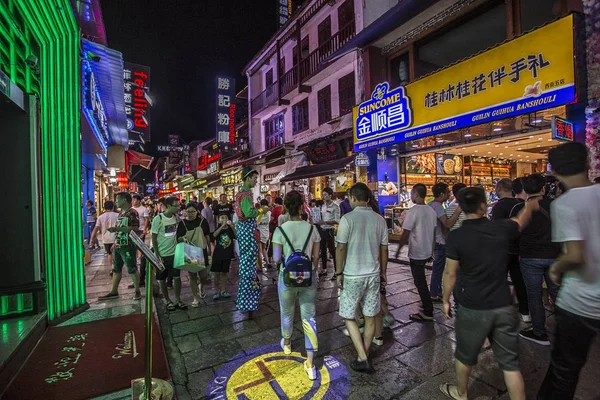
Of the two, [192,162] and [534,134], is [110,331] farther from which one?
[192,162]

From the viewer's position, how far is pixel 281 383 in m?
3.04

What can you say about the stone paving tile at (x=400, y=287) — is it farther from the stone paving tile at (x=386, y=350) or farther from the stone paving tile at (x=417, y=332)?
the stone paving tile at (x=386, y=350)

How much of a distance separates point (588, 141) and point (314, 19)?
43.6 feet

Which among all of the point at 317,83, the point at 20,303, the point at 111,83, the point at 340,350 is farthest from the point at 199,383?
the point at 317,83

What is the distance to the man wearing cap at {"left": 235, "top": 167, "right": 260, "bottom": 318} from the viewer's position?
4754 millimetres

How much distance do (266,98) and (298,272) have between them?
59.9 feet

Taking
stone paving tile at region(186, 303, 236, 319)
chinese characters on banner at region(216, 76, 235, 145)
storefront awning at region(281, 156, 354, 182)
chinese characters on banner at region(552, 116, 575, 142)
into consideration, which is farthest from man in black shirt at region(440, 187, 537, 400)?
chinese characters on banner at region(216, 76, 235, 145)

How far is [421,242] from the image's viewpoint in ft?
14.7

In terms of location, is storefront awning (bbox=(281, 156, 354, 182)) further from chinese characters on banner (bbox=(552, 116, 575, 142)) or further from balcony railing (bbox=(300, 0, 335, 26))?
balcony railing (bbox=(300, 0, 335, 26))

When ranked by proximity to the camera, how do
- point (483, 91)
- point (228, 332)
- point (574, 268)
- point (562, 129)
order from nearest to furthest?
point (574, 268) < point (228, 332) < point (562, 129) < point (483, 91)

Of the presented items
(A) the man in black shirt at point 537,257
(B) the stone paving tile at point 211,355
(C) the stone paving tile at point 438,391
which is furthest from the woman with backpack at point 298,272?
(A) the man in black shirt at point 537,257

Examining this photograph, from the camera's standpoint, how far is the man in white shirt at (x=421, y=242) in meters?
4.41

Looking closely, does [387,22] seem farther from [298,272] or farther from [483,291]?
[483,291]

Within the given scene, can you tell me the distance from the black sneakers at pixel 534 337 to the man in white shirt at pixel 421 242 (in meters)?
1.10
